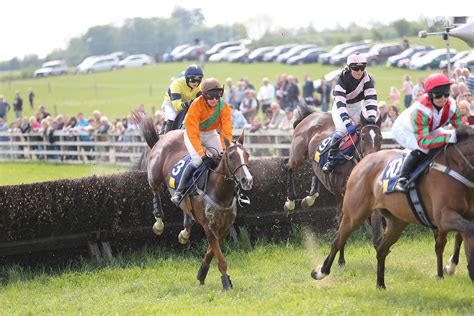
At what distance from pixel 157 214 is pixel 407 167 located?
4.40 metres

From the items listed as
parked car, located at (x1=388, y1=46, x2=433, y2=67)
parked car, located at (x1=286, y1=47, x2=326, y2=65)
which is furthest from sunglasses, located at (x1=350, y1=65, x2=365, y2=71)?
parked car, located at (x1=286, y1=47, x2=326, y2=65)

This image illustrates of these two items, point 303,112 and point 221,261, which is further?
point 303,112

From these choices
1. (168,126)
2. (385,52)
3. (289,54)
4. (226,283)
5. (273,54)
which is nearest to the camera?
(226,283)

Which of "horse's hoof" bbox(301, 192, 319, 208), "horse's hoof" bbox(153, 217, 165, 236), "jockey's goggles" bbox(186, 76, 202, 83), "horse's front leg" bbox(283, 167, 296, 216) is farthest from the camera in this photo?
"horse's front leg" bbox(283, 167, 296, 216)

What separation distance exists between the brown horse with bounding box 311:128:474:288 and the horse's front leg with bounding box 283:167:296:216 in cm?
331

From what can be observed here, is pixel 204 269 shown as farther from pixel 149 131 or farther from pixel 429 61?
pixel 429 61

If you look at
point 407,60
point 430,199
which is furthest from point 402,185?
point 407,60

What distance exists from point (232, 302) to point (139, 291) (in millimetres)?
1545

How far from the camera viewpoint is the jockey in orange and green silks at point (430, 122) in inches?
344

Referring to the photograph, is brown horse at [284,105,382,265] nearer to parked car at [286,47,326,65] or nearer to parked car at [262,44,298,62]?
parked car at [286,47,326,65]

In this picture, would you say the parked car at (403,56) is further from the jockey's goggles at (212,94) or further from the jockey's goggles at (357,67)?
the jockey's goggles at (212,94)

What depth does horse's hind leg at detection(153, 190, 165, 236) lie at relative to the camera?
12266 mm

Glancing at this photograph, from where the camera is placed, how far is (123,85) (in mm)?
63562

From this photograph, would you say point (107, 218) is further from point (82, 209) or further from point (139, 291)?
point (139, 291)
